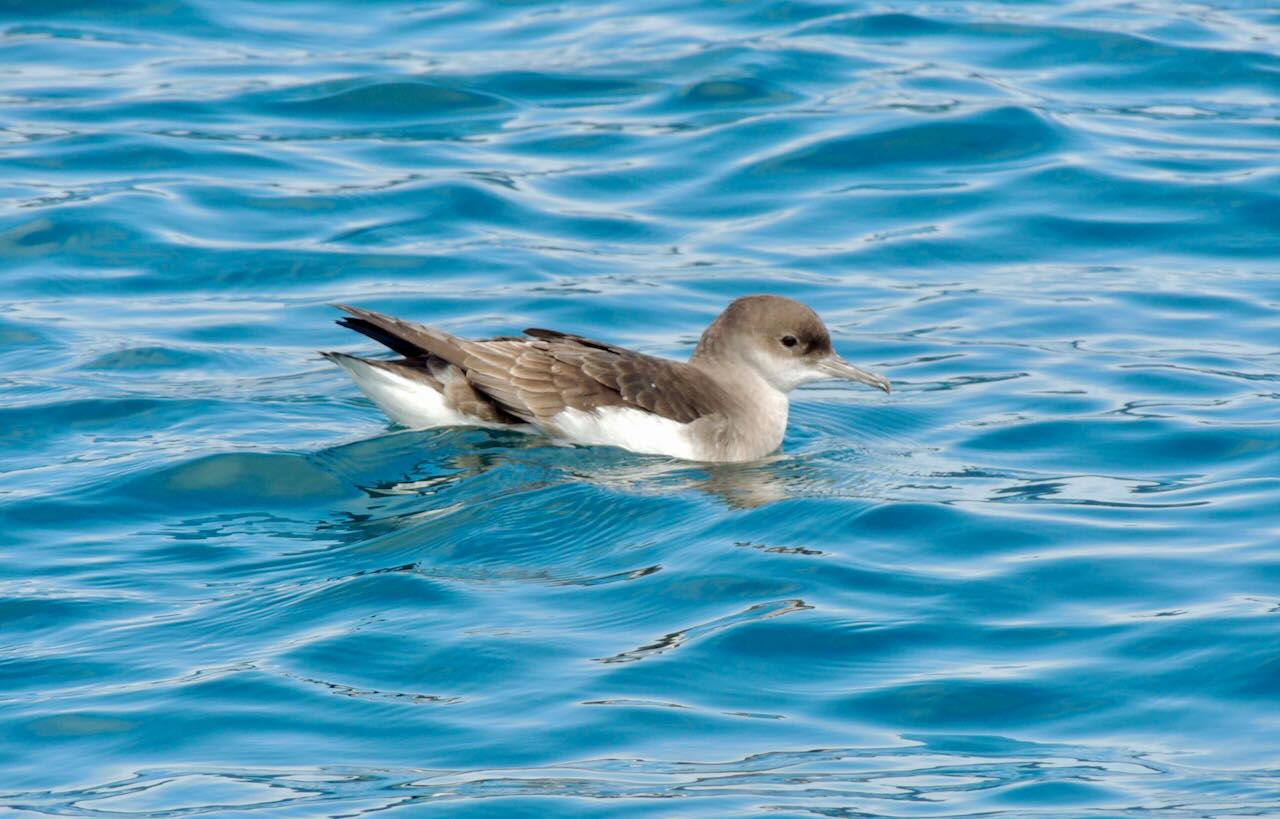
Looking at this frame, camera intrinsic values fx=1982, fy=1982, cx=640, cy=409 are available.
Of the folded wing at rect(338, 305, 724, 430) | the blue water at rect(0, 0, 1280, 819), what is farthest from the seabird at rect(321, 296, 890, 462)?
the blue water at rect(0, 0, 1280, 819)

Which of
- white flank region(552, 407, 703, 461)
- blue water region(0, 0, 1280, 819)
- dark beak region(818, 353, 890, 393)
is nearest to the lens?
blue water region(0, 0, 1280, 819)

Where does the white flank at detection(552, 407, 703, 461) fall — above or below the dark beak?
below

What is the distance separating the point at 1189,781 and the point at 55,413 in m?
5.78

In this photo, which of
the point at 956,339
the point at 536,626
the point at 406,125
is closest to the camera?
the point at 536,626

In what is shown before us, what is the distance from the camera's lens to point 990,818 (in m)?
5.59

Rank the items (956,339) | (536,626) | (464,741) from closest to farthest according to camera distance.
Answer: (464,741) < (536,626) < (956,339)

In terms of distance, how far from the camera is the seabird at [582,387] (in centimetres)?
912

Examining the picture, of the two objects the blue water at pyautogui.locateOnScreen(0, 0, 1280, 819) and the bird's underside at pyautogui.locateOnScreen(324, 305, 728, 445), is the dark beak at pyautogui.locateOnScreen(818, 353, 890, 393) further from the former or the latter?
the bird's underside at pyautogui.locateOnScreen(324, 305, 728, 445)

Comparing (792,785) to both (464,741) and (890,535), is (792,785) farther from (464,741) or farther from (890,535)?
(890,535)

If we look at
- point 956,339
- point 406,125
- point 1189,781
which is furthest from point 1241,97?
point 1189,781

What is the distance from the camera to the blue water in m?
6.18

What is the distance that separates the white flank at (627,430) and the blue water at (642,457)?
18 centimetres

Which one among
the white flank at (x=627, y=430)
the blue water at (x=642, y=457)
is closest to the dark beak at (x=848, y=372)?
the blue water at (x=642, y=457)

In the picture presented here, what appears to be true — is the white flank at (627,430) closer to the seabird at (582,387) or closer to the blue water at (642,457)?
the seabird at (582,387)
